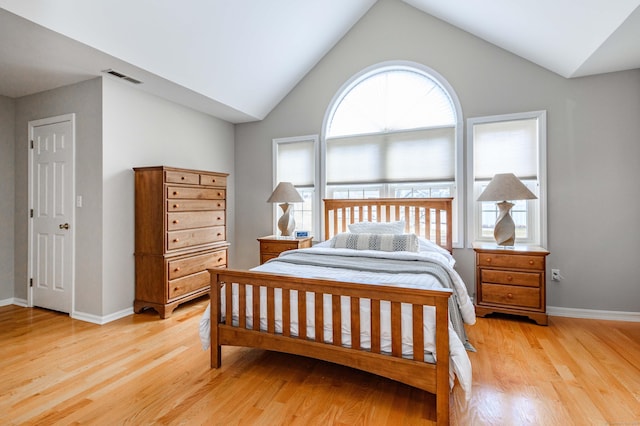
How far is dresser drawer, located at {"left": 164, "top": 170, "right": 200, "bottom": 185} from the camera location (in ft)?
10.4

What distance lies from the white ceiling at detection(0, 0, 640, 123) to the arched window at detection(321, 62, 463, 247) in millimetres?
683

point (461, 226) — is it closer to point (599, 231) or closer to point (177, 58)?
point (599, 231)

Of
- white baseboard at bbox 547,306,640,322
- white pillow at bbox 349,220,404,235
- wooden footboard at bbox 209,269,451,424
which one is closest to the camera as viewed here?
wooden footboard at bbox 209,269,451,424

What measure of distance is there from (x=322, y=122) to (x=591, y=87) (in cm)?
284

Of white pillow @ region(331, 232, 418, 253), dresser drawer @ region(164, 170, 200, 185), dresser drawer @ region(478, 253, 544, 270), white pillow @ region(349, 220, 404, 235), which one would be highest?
dresser drawer @ region(164, 170, 200, 185)

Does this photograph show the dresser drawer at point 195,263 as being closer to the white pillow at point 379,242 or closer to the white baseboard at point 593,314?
the white pillow at point 379,242

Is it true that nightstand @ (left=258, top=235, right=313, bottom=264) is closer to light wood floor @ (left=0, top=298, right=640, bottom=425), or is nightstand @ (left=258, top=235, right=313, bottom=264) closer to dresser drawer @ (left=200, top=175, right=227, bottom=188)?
dresser drawer @ (left=200, top=175, right=227, bottom=188)

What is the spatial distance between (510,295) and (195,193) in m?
3.42

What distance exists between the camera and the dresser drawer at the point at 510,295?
2.95 meters

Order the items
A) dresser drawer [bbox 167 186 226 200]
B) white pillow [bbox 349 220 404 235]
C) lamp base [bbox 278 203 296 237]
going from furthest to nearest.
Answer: lamp base [bbox 278 203 296 237]
white pillow [bbox 349 220 404 235]
dresser drawer [bbox 167 186 226 200]

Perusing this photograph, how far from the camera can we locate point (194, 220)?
3.54 meters

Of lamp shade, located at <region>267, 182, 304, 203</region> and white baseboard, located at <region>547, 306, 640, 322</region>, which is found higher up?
lamp shade, located at <region>267, 182, 304, 203</region>

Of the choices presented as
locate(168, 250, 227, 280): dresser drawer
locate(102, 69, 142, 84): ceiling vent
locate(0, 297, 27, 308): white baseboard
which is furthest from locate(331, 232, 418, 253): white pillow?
locate(0, 297, 27, 308): white baseboard

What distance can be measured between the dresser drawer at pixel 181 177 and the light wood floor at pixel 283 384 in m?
1.47
